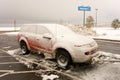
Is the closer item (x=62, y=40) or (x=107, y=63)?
(x=62, y=40)

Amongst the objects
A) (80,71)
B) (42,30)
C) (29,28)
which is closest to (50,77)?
(80,71)

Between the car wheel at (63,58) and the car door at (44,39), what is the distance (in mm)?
684

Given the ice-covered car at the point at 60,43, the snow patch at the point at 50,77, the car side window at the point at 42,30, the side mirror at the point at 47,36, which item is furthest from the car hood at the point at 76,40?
the snow patch at the point at 50,77

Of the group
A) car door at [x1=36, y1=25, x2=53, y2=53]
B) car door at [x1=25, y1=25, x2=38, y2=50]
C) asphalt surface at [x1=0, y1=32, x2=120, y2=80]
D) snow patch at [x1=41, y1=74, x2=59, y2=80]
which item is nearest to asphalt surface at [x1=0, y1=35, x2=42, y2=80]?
asphalt surface at [x1=0, y1=32, x2=120, y2=80]

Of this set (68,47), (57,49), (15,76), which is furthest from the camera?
(57,49)

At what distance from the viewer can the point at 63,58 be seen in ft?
26.6

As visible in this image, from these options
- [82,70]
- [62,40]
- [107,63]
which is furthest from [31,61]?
[107,63]

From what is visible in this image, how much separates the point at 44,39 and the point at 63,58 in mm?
1469

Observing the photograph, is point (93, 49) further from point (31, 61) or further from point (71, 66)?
point (31, 61)

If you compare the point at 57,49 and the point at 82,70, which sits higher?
the point at 57,49

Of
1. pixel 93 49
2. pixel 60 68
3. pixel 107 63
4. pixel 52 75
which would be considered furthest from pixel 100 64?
pixel 52 75

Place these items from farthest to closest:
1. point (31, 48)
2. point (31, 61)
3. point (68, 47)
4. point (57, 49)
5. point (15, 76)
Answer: point (31, 48) < point (31, 61) < point (57, 49) < point (68, 47) < point (15, 76)

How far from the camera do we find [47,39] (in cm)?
878

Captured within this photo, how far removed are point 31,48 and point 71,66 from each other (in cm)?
291
